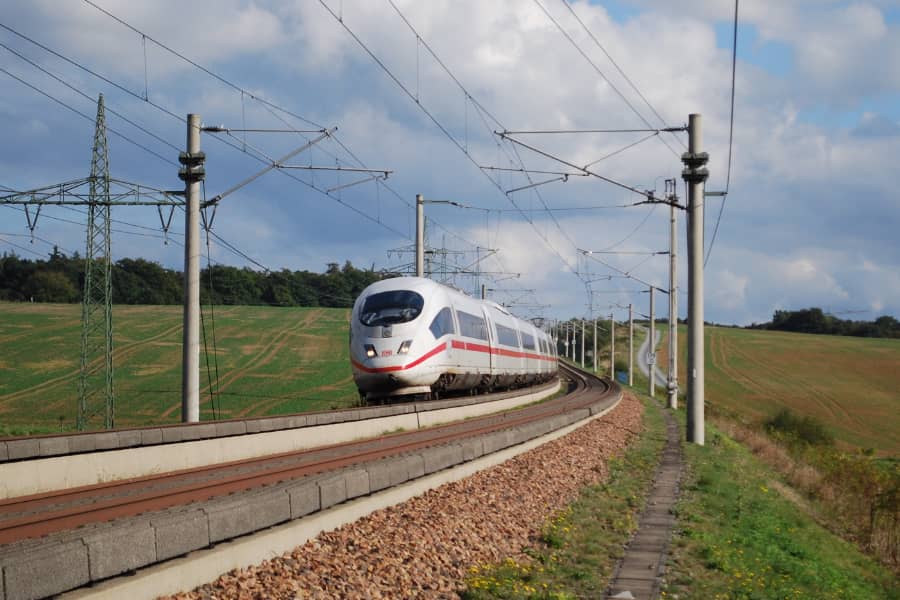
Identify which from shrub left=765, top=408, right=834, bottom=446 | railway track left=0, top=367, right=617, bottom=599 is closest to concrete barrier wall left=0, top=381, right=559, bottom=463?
railway track left=0, top=367, right=617, bottom=599

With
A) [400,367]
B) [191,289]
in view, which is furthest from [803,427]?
[191,289]

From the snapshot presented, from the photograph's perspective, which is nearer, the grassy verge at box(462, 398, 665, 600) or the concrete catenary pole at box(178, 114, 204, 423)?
the grassy verge at box(462, 398, 665, 600)

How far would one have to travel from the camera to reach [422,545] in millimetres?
9438

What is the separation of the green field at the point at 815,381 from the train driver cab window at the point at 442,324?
Answer: 110ft

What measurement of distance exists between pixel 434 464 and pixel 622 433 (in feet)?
50.8

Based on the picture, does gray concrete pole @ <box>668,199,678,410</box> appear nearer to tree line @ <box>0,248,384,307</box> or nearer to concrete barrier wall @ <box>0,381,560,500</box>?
concrete barrier wall @ <box>0,381,560,500</box>

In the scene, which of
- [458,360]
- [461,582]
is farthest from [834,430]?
[461,582]

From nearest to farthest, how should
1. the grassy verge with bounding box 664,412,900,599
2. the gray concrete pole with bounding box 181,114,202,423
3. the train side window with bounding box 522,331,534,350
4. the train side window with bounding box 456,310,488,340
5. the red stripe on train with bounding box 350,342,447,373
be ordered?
the grassy verge with bounding box 664,412,900,599 < the gray concrete pole with bounding box 181,114,202,423 < the red stripe on train with bounding box 350,342,447,373 < the train side window with bounding box 456,310,488,340 < the train side window with bounding box 522,331,534,350

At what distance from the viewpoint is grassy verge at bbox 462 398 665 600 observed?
870 cm

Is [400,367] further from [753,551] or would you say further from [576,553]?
[576,553]

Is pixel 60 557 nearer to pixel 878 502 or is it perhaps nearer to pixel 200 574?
pixel 200 574

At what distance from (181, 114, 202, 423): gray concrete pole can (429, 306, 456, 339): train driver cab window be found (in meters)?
7.78

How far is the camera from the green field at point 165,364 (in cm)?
4665

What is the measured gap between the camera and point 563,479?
51.9 feet
